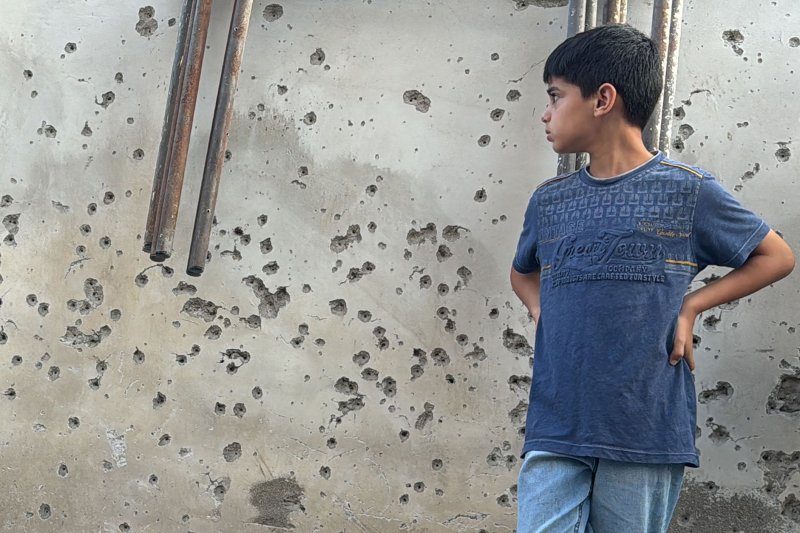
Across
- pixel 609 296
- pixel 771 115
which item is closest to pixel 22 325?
pixel 609 296

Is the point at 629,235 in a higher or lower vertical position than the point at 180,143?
lower

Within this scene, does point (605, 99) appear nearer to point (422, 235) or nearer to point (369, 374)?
point (422, 235)

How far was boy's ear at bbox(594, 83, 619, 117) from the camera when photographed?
189 centimetres

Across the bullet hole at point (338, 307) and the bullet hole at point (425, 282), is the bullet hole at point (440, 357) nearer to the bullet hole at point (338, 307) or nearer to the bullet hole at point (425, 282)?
the bullet hole at point (425, 282)

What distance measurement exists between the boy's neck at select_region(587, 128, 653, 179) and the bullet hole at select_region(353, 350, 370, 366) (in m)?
1.33

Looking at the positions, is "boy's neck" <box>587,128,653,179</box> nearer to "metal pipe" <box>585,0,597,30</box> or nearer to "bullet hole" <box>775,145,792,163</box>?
"metal pipe" <box>585,0,597,30</box>

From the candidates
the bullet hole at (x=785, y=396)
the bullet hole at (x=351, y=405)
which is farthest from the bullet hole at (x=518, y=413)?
the bullet hole at (x=785, y=396)

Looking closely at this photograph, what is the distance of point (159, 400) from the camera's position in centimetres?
314

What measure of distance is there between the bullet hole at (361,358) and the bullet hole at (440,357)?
0.22 meters

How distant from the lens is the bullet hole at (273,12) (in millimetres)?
3207

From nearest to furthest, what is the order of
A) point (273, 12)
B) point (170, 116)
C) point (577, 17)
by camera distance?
point (577, 17)
point (170, 116)
point (273, 12)

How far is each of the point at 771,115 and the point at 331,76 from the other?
1.43 meters

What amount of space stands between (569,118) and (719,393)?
52.4 inches

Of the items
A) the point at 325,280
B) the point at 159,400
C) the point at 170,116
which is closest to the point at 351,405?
the point at 325,280
